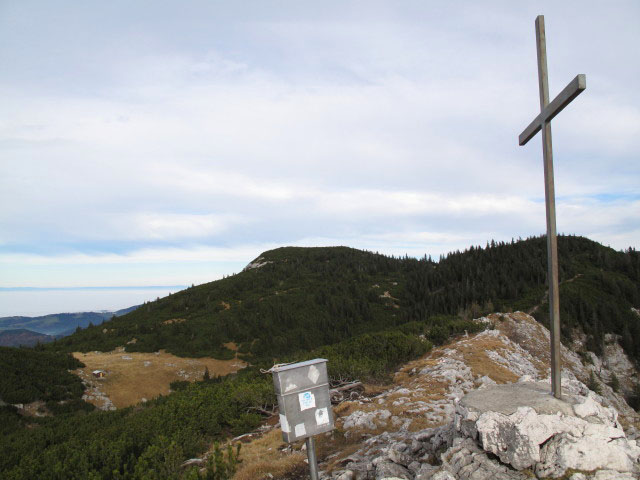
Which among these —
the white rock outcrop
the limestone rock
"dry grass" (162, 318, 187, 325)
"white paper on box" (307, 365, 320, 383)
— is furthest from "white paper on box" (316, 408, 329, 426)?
"dry grass" (162, 318, 187, 325)

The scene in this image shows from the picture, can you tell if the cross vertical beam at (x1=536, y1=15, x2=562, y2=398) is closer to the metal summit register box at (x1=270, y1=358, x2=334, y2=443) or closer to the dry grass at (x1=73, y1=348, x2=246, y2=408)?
the metal summit register box at (x1=270, y1=358, x2=334, y2=443)

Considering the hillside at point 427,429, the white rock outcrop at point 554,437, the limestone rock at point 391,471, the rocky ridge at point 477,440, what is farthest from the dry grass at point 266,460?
the white rock outcrop at point 554,437

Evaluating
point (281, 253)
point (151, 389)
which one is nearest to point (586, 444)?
point (151, 389)

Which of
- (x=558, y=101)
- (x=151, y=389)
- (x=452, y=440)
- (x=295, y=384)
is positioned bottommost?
(x=151, y=389)

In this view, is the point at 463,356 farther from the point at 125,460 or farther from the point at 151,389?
the point at 151,389

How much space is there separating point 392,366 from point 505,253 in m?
54.2

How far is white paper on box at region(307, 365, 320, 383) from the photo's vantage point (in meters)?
4.57

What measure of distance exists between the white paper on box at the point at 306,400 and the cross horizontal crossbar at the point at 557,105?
4851 mm

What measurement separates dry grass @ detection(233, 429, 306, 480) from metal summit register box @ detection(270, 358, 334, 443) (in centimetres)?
280

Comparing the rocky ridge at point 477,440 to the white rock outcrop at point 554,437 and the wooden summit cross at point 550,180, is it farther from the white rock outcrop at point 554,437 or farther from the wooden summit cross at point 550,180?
the wooden summit cross at point 550,180

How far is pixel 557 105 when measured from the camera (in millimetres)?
5078

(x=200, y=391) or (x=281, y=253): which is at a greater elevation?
(x=281, y=253)

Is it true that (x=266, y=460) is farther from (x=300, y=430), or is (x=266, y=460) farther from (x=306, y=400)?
(x=306, y=400)

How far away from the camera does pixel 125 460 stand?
26.4 feet
